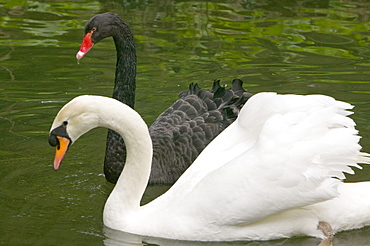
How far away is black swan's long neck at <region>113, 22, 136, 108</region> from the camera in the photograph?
6785 mm

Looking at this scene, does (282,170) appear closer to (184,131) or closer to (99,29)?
(184,131)

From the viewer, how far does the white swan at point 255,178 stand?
5090 mm

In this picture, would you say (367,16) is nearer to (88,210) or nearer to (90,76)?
(90,76)

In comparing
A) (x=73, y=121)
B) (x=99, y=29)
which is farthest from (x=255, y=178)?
(x=99, y=29)

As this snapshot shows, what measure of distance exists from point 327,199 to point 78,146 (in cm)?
280

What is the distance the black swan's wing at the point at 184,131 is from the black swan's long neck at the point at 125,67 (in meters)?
0.35

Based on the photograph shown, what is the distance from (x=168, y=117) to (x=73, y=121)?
1961 mm

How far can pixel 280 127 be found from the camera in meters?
5.23

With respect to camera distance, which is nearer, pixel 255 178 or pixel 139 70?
pixel 255 178

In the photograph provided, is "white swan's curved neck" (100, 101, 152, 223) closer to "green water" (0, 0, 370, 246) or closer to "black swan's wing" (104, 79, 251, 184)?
"green water" (0, 0, 370, 246)

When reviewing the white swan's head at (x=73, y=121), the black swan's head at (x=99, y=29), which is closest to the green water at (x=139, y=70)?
the white swan's head at (x=73, y=121)

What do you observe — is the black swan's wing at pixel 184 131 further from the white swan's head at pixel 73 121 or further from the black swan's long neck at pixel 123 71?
the white swan's head at pixel 73 121

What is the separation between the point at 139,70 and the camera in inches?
371

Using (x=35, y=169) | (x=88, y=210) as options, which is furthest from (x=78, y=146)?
(x=88, y=210)
